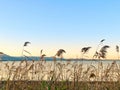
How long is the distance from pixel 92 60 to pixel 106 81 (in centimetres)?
54

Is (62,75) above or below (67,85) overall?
above

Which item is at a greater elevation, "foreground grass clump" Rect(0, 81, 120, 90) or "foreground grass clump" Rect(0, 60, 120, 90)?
"foreground grass clump" Rect(0, 60, 120, 90)

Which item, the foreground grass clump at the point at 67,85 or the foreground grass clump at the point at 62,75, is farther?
the foreground grass clump at the point at 62,75

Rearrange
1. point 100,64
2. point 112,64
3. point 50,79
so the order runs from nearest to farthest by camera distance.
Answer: point 50,79 → point 112,64 → point 100,64

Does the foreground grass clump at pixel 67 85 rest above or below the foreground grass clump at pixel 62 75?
below

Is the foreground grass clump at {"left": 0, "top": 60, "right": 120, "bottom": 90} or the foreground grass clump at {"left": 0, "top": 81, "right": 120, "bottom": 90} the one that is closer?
the foreground grass clump at {"left": 0, "top": 81, "right": 120, "bottom": 90}

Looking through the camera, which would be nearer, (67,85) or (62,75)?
(67,85)

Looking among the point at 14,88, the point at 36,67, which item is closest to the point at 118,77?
the point at 36,67

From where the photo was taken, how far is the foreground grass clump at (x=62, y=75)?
600 cm

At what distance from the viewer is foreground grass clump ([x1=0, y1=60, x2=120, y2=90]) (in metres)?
6.00

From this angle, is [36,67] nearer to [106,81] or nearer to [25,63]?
[25,63]

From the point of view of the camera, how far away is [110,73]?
22.2ft

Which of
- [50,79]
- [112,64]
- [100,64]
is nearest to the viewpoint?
[50,79]

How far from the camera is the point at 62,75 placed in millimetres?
6527
